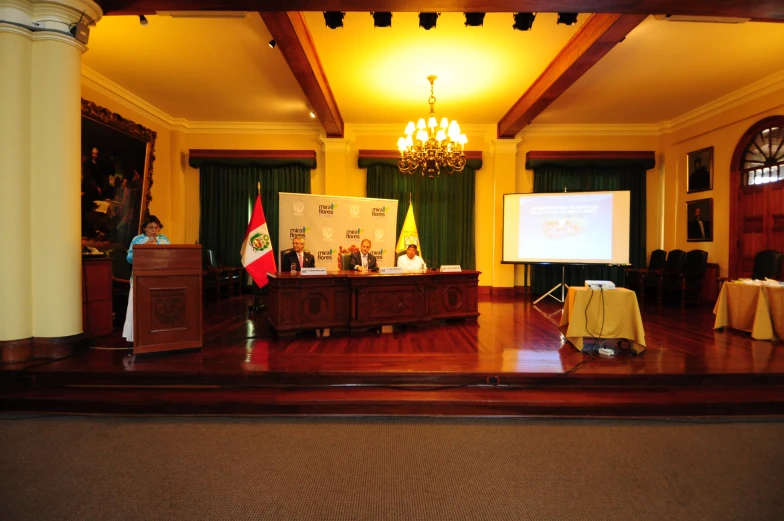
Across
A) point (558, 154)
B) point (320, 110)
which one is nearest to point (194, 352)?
point (320, 110)

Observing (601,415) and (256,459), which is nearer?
(256,459)

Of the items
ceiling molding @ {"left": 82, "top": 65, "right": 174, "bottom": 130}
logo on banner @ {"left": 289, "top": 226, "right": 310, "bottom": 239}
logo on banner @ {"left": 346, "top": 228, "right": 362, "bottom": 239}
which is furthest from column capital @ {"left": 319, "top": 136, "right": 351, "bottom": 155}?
ceiling molding @ {"left": 82, "top": 65, "right": 174, "bottom": 130}

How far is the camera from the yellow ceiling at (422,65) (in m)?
4.40

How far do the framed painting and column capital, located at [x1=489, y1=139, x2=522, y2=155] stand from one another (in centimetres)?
665

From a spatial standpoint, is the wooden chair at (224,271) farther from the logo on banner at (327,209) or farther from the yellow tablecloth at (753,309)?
the yellow tablecloth at (753,309)

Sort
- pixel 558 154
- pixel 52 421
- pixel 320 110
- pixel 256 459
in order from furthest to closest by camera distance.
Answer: pixel 558 154 → pixel 320 110 → pixel 52 421 → pixel 256 459

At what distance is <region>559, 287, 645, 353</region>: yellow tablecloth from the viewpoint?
359 centimetres

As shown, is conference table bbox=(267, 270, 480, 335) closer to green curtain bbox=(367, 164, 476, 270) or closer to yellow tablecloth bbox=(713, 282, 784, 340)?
green curtain bbox=(367, 164, 476, 270)

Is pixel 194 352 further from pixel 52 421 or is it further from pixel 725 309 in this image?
pixel 725 309

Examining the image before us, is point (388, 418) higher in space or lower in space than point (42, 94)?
lower

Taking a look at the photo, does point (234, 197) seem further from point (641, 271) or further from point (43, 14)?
point (641, 271)

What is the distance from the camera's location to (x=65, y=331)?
3.38 meters

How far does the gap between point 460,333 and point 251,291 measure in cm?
543

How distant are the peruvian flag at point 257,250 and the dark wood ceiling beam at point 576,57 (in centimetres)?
447
